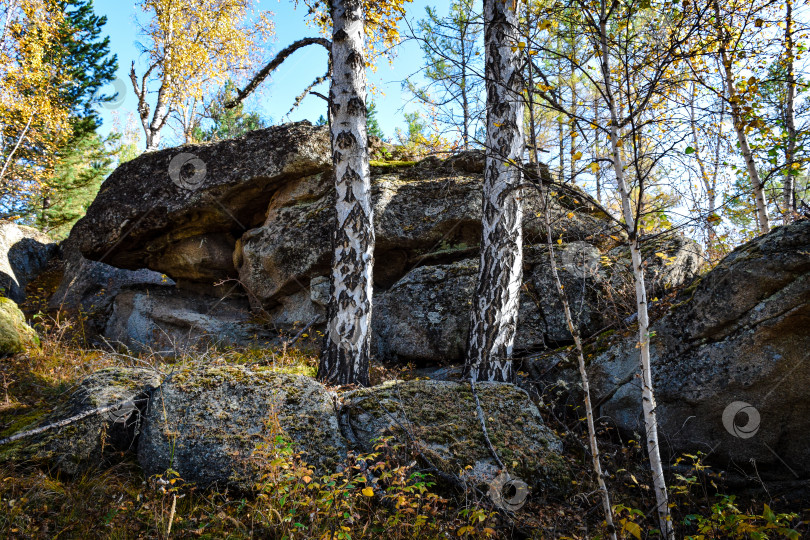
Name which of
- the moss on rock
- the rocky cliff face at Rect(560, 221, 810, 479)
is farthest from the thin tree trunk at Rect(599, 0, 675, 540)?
the moss on rock

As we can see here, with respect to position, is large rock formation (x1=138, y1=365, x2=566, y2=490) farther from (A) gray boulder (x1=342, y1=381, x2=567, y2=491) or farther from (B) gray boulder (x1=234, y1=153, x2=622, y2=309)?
(B) gray boulder (x1=234, y1=153, x2=622, y2=309)

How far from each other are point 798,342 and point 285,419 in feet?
15.5

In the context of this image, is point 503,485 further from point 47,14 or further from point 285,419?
point 47,14

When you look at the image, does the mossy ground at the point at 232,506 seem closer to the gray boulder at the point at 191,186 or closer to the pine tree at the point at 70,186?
the gray boulder at the point at 191,186

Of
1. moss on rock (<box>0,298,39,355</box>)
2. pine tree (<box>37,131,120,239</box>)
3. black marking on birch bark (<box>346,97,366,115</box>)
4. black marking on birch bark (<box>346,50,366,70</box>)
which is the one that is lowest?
moss on rock (<box>0,298,39,355</box>)

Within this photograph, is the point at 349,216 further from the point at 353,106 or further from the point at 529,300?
the point at 529,300

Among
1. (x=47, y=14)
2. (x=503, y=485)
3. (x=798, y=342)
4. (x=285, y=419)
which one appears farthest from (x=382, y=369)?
(x=47, y=14)

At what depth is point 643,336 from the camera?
3070 mm

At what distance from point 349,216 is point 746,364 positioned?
4632mm

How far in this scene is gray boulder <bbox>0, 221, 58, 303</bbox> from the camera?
9.88 meters

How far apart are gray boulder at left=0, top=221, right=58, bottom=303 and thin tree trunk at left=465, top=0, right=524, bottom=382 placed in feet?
34.4

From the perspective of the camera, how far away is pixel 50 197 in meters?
17.2

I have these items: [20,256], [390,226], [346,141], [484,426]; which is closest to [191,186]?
[390,226]

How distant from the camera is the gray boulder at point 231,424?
3.30 metres
